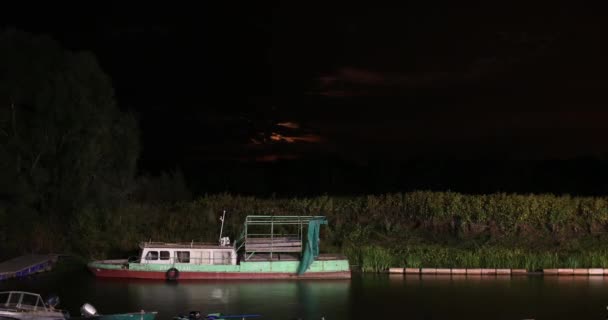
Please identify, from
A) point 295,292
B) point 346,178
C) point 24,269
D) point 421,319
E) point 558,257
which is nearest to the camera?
point 421,319

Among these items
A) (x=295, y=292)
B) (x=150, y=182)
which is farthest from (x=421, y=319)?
(x=150, y=182)

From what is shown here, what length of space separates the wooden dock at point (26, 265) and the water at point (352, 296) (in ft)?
1.86

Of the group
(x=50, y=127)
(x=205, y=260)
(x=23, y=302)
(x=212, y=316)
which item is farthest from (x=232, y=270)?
(x=50, y=127)

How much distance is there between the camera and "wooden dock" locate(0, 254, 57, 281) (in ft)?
110

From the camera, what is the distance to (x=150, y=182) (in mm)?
53938

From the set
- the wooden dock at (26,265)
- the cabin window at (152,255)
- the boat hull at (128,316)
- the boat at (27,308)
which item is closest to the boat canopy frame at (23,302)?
the boat at (27,308)

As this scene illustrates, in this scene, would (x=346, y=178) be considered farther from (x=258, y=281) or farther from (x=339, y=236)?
(x=258, y=281)

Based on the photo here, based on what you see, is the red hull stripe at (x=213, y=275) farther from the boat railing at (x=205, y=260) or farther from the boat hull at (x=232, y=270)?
the boat railing at (x=205, y=260)

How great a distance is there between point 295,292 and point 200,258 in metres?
5.39

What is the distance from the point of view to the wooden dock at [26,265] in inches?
1325

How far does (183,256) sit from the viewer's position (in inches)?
1373

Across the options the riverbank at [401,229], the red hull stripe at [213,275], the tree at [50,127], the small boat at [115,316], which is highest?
the tree at [50,127]

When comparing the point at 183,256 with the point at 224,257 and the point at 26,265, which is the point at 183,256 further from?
the point at 26,265

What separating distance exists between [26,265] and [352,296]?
15.8m
